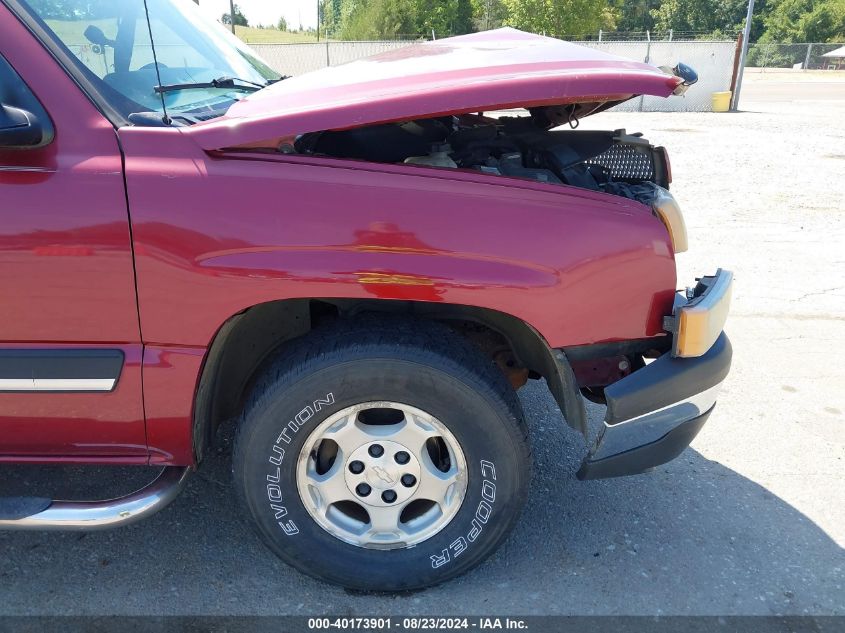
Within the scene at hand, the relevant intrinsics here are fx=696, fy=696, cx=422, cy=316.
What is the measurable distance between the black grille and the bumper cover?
1.16m

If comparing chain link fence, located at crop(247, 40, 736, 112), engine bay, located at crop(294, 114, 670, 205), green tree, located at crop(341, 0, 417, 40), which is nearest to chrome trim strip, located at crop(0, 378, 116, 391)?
engine bay, located at crop(294, 114, 670, 205)

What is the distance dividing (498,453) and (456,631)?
612 mm

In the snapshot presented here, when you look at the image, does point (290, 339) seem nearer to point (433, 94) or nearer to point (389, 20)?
point (433, 94)

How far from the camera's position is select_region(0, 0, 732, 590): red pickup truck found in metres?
2.02

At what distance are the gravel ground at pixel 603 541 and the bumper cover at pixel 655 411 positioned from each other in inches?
18.6

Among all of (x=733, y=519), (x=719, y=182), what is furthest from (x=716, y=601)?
(x=719, y=182)

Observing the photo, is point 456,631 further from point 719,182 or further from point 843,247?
point 719,182

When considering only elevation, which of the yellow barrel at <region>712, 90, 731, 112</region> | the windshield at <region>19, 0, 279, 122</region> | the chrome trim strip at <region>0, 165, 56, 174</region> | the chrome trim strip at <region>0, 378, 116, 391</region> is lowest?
the yellow barrel at <region>712, 90, 731, 112</region>

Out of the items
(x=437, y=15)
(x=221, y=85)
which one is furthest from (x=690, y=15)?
(x=221, y=85)

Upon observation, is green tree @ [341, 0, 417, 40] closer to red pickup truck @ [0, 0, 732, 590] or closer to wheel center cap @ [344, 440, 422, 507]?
red pickup truck @ [0, 0, 732, 590]

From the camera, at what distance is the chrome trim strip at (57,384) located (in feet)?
6.96

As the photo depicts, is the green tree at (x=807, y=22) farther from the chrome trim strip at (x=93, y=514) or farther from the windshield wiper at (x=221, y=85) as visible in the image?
the chrome trim strip at (x=93, y=514)

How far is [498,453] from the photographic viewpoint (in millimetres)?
2291

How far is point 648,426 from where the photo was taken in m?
2.33
